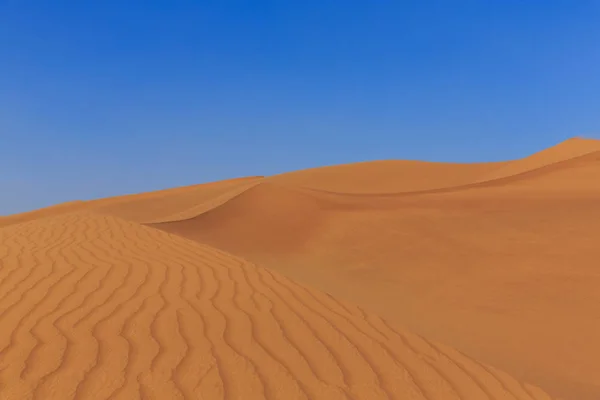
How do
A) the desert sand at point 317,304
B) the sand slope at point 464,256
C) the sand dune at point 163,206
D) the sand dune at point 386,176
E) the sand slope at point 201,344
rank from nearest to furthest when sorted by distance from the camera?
the sand slope at point 201,344 → the desert sand at point 317,304 → the sand slope at point 464,256 → the sand dune at point 163,206 → the sand dune at point 386,176

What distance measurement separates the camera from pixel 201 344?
11.8 ft

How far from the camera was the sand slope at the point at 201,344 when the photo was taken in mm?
3043

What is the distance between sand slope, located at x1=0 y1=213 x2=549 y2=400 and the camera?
3043 millimetres

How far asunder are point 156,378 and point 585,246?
6.43 m

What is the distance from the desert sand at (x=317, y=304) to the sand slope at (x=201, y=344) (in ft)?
0.05

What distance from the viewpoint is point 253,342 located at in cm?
373

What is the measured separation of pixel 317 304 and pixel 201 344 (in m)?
1.58

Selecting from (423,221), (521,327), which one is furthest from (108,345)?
(423,221)

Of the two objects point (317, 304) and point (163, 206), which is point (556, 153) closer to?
point (163, 206)

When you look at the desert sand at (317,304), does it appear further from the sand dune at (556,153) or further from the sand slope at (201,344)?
the sand dune at (556,153)

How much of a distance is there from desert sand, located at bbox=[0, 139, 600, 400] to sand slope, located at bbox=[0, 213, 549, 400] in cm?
2

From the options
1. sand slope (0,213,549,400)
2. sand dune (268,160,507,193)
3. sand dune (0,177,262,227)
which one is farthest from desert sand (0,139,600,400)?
sand dune (268,160,507,193)

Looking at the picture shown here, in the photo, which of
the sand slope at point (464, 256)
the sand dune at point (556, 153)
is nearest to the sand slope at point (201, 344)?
the sand slope at point (464, 256)

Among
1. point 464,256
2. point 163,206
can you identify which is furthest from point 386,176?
point 464,256
